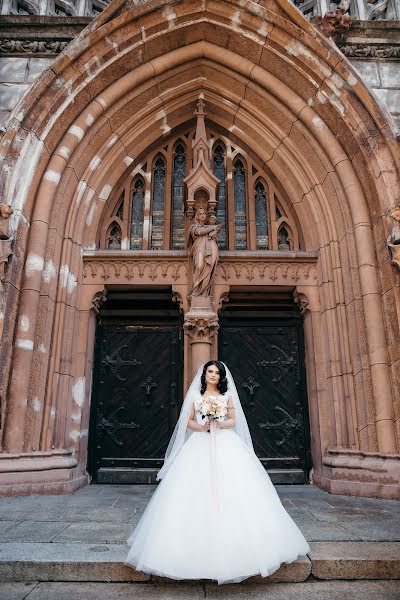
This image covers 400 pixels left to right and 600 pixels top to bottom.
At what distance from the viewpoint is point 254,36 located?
6578 millimetres

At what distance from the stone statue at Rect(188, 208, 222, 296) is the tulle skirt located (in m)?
3.16

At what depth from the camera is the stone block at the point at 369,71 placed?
645 centimetres

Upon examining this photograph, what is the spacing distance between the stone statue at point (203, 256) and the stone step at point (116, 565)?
3.70m

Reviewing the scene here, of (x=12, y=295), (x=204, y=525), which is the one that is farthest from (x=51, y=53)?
(x=204, y=525)

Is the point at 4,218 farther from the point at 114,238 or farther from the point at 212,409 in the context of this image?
the point at 212,409

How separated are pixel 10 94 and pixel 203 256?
11.8 ft

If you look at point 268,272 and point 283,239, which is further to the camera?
point 283,239

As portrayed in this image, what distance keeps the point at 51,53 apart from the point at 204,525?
263 inches

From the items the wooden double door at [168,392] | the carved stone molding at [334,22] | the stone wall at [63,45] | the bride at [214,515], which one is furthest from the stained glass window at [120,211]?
the bride at [214,515]

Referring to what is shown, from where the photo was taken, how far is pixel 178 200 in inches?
288

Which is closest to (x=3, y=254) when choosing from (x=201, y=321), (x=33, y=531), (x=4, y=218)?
(x=4, y=218)

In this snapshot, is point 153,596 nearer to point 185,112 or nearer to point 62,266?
point 62,266

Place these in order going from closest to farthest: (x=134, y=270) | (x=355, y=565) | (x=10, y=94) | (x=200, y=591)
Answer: (x=200, y=591)
(x=355, y=565)
(x=10, y=94)
(x=134, y=270)

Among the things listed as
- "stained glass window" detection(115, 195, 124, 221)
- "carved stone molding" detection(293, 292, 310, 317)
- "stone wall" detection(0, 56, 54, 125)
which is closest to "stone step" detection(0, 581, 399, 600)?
"carved stone molding" detection(293, 292, 310, 317)
